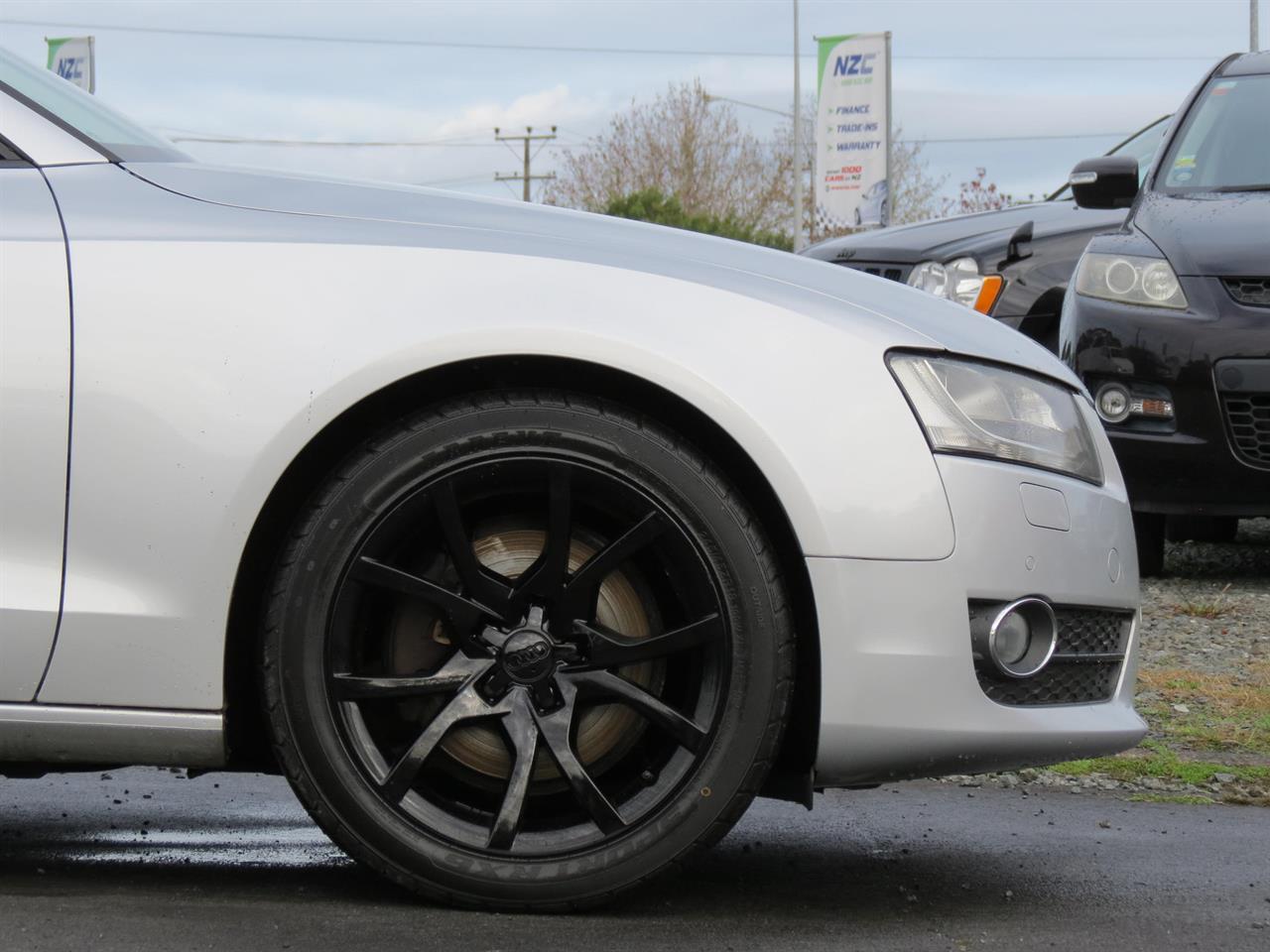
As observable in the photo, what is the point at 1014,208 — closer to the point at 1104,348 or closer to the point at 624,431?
the point at 1104,348

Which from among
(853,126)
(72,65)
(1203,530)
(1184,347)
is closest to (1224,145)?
(1184,347)

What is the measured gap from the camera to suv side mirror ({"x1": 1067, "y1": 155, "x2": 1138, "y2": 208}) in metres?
7.05

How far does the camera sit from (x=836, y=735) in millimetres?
2748

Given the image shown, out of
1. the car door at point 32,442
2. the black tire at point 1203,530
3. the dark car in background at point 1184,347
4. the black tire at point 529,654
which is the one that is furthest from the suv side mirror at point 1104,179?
the car door at point 32,442

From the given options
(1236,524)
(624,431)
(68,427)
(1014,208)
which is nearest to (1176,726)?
(624,431)

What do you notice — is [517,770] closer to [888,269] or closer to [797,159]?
[888,269]

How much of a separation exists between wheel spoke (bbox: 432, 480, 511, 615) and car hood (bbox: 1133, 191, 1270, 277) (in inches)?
170

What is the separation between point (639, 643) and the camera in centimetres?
278

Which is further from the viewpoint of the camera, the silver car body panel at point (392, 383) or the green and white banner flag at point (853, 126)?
the green and white banner flag at point (853, 126)

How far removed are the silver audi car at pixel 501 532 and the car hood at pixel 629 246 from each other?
2 centimetres

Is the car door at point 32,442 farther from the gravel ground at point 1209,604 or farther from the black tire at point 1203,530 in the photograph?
the black tire at point 1203,530

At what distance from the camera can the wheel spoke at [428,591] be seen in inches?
109

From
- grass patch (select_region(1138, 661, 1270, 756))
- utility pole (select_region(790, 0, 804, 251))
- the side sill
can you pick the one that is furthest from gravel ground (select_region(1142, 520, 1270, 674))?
utility pole (select_region(790, 0, 804, 251))

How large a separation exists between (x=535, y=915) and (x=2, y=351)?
3.99ft
